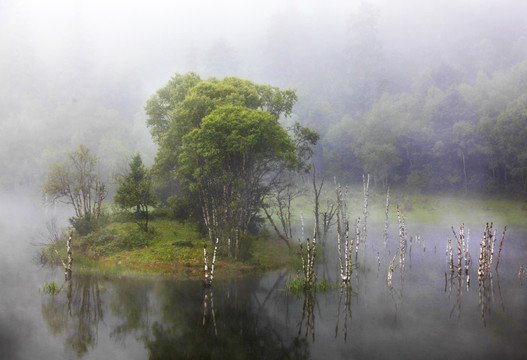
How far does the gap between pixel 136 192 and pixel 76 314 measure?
20.9 meters

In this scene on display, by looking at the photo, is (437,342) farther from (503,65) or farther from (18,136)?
(18,136)

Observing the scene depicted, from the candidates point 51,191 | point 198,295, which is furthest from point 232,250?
point 51,191

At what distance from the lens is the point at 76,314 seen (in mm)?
23391

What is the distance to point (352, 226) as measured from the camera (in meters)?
62.9

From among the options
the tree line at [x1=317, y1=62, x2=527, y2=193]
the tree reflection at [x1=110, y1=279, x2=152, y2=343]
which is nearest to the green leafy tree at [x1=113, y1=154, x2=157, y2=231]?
the tree reflection at [x1=110, y1=279, x2=152, y2=343]

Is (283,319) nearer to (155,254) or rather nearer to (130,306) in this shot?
(130,306)

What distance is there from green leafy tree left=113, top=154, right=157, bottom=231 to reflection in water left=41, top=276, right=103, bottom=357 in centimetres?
1300

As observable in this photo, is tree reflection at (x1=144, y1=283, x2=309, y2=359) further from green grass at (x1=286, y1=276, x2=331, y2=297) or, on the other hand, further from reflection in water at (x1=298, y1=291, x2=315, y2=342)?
green grass at (x1=286, y1=276, x2=331, y2=297)

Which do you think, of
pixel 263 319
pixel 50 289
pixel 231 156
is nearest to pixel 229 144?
pixel 231 156

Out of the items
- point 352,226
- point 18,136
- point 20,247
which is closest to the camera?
point 20,247

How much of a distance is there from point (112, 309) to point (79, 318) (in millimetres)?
2108

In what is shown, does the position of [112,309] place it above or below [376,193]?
below

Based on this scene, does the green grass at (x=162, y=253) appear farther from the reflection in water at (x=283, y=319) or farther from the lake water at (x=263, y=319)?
→ the reflection in water at (x=283, y=319)

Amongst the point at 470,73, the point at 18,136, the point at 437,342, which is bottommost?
the point at 437,342
